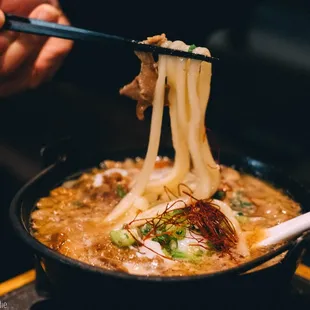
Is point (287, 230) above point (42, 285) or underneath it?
above

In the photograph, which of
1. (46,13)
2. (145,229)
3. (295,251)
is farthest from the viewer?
(46,13)

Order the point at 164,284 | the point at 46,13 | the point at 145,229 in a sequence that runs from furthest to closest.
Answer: the point at 46,13 → the point at 145,229 → the point at 164,284

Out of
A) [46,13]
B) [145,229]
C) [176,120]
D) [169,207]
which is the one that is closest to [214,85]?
[46,13]

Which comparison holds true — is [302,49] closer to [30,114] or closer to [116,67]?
[116,67]

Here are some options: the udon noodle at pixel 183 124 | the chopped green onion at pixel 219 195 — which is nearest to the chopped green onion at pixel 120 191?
the udon noodle at pixel 183 124

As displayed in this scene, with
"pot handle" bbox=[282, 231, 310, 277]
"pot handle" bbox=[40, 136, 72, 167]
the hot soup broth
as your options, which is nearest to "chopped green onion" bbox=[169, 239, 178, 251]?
the hot soup broth

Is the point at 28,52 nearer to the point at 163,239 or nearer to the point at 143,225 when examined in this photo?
the point at 143,225

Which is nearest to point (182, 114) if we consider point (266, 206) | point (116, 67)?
point (266, 206)
